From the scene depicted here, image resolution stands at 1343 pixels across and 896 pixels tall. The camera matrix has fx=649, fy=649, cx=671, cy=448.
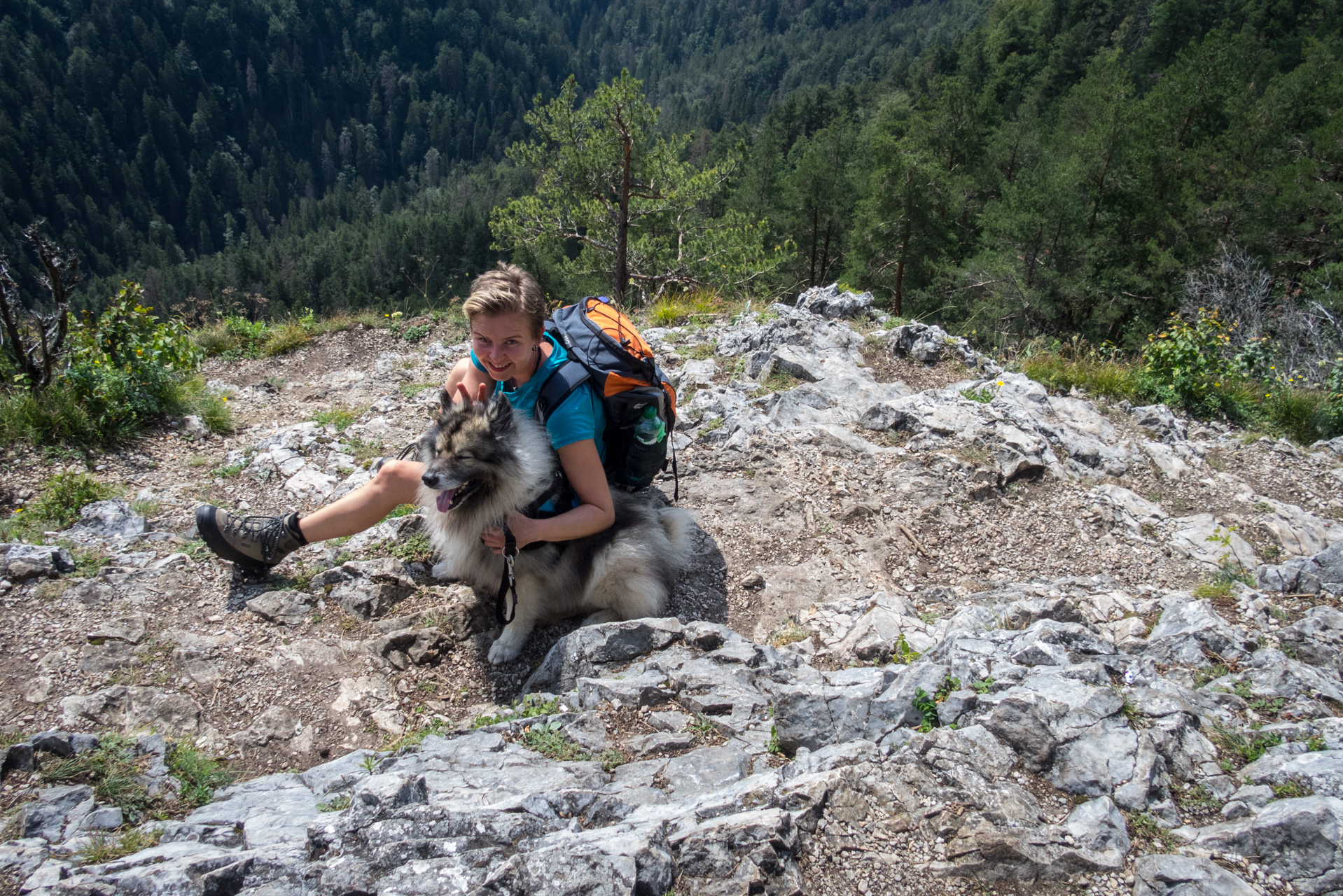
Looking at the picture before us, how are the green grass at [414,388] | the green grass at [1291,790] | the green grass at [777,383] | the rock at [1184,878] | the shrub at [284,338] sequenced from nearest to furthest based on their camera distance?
the rock at [1184,878], the green grass at [1291,790], the green grass at [777,383], the green grass at [414,388], the shrub at [284,338]

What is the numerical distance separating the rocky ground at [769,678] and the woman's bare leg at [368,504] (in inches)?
16.4

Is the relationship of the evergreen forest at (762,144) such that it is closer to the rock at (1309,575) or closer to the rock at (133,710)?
the rock at (133,710)

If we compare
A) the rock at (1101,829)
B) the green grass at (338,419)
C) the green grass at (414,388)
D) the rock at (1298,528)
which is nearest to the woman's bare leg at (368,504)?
the green grass at (338,419)

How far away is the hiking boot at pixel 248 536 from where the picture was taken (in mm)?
3979

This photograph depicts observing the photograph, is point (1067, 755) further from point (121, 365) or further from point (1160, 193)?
point (1160, 193)

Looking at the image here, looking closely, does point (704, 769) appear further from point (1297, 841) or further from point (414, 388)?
point (414, 388)

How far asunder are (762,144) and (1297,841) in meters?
44.5

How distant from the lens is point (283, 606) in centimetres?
394

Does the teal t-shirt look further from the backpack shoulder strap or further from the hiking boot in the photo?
the hiking boot

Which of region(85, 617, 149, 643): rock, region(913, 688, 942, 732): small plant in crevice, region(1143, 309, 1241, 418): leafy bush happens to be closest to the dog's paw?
region(85, 617, 149, 643): rock

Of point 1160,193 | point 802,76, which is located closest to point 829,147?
point 1160,193

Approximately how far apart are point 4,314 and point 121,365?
88cm

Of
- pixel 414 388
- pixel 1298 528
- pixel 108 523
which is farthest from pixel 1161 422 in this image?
pixel 108 523

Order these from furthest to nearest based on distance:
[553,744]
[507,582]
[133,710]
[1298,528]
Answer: [1298,528] < [507,582] < [133,710] < [553,744]
